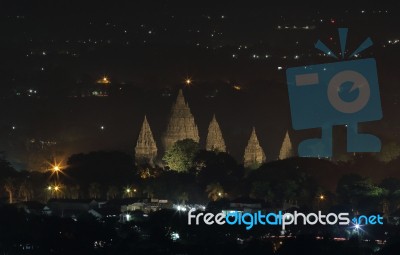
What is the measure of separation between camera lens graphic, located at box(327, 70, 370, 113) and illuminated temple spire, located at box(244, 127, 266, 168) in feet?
7.24

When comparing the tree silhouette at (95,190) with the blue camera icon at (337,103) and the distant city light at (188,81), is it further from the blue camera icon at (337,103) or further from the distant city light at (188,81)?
the distant city light at (188,81)

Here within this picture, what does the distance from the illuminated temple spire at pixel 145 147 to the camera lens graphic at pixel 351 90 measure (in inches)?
171

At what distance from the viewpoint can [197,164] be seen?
90.8ft

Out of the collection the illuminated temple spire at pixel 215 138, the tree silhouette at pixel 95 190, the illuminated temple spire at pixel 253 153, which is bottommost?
the tree silhouette at pixel 95 190

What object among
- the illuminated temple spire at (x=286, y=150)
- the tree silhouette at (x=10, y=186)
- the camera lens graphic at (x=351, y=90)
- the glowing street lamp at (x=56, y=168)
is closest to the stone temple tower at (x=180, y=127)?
the illuminated temple spire at (x=286, y=150)

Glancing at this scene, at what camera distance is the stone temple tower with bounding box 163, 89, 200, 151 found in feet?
104

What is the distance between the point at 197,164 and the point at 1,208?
6.91 metres

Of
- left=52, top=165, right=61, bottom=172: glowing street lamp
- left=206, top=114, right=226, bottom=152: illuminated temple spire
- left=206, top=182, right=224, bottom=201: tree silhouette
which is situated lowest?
left=206, top=182, right=224, bottom=201: tree silhouette

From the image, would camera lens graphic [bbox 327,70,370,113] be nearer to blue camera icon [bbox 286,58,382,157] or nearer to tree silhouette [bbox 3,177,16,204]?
blue camera icon [bbox 286,58,382,157]

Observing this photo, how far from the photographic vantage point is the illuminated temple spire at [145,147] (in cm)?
3112

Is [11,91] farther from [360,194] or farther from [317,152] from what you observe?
[360,194]

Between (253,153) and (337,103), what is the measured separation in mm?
2731

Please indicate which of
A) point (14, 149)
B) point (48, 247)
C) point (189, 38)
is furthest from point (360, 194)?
point (189, 38)

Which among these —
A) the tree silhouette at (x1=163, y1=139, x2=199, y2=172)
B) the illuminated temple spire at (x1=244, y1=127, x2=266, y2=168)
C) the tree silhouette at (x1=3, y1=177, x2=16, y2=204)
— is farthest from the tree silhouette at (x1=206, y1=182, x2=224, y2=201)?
the illuminated temple spire at (x1=244, y1=127, x2=266, y2=168)
